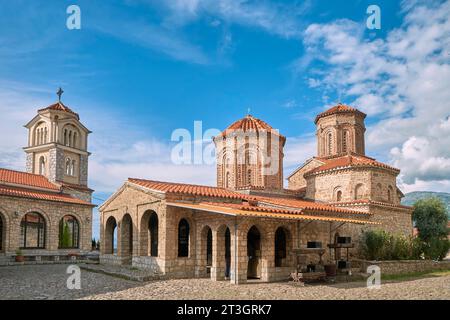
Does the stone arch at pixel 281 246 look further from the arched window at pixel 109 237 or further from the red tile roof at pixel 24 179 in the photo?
the red tile roof at pixel 24 179

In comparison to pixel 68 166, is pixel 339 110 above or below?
above

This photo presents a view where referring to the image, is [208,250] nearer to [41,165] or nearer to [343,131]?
[343,131]

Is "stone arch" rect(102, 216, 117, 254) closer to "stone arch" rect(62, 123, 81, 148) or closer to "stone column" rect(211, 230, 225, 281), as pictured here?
"stone column" rect(211, 230, 225, 281)

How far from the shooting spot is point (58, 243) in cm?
2633

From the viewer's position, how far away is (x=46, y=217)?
82.5 feet

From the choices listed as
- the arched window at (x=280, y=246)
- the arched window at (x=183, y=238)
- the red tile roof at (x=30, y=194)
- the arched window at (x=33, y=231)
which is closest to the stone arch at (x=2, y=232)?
the red tile roof at (x=30, y=194)

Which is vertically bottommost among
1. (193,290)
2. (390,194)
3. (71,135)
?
(193,290)

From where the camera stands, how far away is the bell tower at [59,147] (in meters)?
33.3

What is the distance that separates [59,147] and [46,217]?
385 inches

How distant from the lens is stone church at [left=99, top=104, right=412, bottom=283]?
15.9 meters

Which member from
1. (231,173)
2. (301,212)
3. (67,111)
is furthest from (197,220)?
(67,111)

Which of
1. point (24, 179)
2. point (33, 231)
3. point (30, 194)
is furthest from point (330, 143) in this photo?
point (33, 231)

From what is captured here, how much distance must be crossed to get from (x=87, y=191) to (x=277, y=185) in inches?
620

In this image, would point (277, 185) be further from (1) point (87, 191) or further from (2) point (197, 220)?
(1) point (87, 191)
